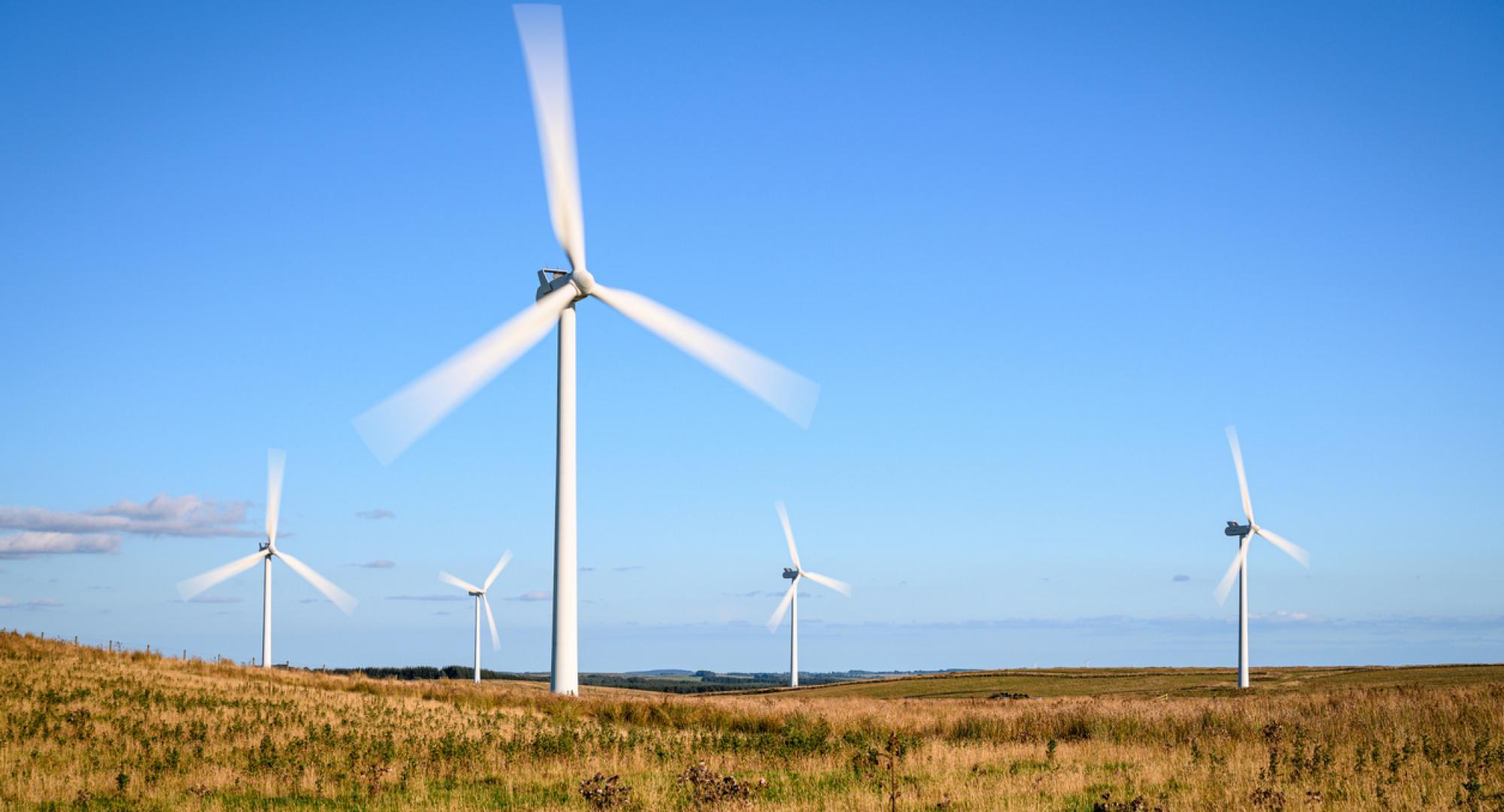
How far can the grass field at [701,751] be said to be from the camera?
19172 millimetres

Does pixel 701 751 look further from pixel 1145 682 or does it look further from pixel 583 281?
pixel 1145 682

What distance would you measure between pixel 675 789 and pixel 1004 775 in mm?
6289

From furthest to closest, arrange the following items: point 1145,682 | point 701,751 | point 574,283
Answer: point 1145,682 < point 574,283 < point 701,751

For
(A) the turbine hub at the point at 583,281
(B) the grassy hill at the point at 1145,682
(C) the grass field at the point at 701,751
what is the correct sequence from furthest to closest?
(B) the grassy hill at the point at 1145,682
(A) the turbine hub at the point at 583,281
(C) the grass field at the point at 701,751

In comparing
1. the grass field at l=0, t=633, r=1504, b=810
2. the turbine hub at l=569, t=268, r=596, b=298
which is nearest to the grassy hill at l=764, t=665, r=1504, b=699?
the grass field at l=0, t=633, r=1504, b=810

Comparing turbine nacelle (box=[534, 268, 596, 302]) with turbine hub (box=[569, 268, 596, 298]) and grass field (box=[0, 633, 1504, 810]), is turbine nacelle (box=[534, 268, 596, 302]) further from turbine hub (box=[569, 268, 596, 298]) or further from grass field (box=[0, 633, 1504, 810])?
grass field (box=[0, 633, 1504, 810])

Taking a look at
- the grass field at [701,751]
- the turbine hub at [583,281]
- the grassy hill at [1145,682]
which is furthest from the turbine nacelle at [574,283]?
the grassy hill at [1145,682]

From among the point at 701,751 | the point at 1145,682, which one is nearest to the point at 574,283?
the point at 701,751

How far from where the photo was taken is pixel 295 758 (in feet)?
79.5

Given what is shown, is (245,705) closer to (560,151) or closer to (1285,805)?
(560,151)

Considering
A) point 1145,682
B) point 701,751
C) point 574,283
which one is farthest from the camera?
point 1145,682

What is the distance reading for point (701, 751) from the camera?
91.0 feet

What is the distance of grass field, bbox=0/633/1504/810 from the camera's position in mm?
19172

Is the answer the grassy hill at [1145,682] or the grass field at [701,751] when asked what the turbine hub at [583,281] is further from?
the grassy hill at [1145,682]
